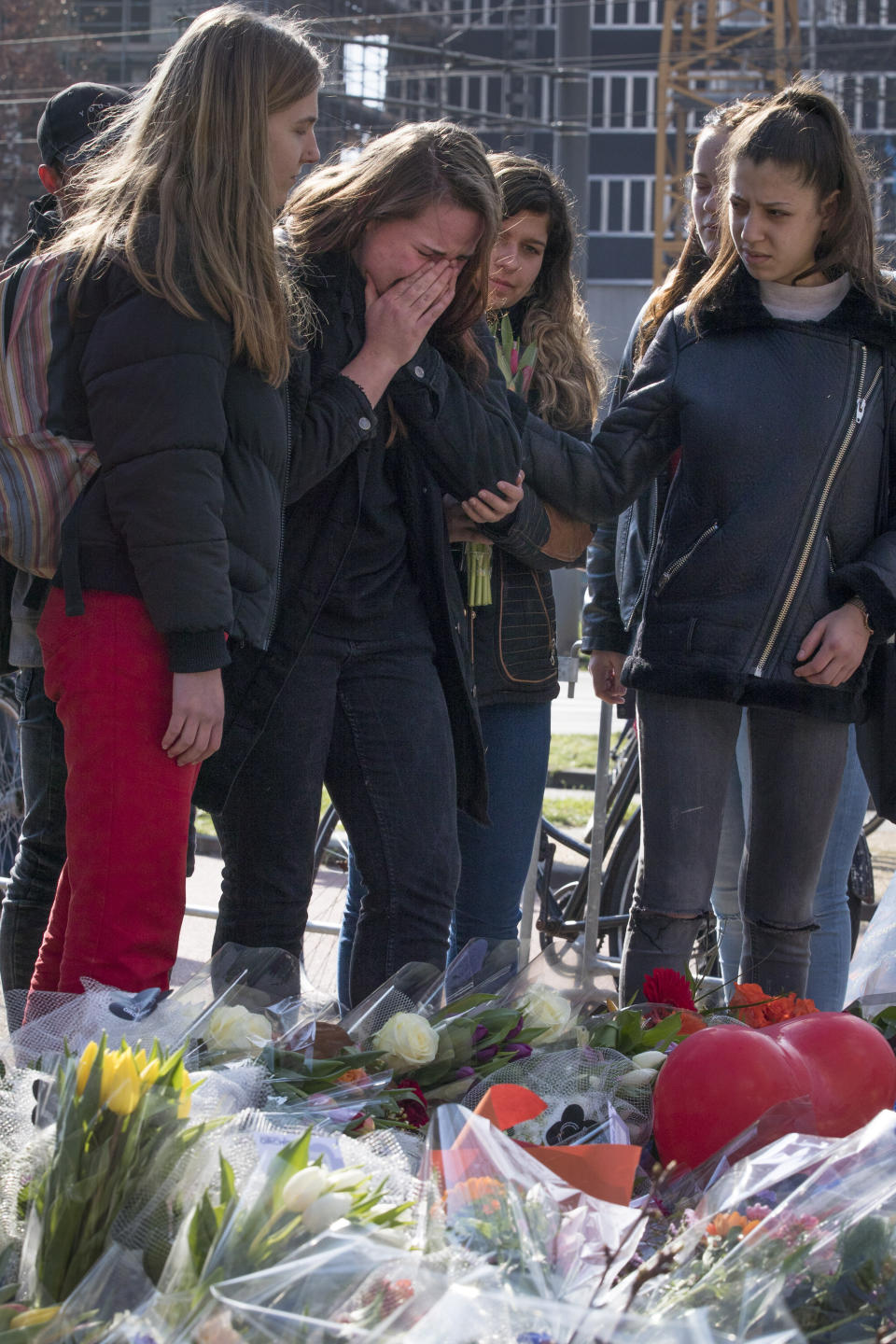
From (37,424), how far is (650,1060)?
3.81 ft

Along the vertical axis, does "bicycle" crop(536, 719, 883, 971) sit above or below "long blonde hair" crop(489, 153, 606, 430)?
below

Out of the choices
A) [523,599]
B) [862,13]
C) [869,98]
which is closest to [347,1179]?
[523,599]

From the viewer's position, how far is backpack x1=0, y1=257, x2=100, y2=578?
1917 millimetres

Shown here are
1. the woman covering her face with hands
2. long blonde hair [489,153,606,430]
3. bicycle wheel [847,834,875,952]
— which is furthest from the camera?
bicycle wheel [847,834,875,952]

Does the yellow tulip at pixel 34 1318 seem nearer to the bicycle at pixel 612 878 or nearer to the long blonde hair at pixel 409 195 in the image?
the long blonde hair at pixel 409 195

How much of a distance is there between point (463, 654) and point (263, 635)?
0.41m

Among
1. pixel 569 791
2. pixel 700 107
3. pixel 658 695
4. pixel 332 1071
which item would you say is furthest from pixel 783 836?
pixel 700 107

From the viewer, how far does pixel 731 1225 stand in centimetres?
111

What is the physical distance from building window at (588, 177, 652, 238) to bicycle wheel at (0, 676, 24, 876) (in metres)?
34.4

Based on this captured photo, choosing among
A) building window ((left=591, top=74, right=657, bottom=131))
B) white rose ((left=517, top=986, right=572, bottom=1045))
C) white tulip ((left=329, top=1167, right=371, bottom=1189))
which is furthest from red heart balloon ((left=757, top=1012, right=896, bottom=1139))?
building window ((left=591, top=74, right=657, bottom=131))

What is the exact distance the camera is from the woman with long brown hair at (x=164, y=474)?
6.06ft

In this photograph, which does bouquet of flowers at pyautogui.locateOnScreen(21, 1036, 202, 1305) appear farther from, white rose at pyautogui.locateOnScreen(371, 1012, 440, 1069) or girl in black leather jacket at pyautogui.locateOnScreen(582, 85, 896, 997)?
girl in black leather jacket at pyautogui.locateOnScreen(582, 85, 896, 997)

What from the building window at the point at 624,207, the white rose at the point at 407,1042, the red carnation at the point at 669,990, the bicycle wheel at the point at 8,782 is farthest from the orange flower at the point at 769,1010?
the building window at the point at 624,207

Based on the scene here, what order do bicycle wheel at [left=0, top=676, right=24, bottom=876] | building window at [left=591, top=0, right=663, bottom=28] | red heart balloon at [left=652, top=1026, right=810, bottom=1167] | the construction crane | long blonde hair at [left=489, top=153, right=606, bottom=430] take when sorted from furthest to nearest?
1. building window at [left=591, top=0, right=663, bottom=28]
2. the construction crane
3. bicycle wheel at [left=0, top=676, right=24, bottom=876]
4. long blonde hair at [left=489, top=153, right=606, bottom=430]
5. red heart balloon at [left=652, top=1026, right=810, bottom=1167]
